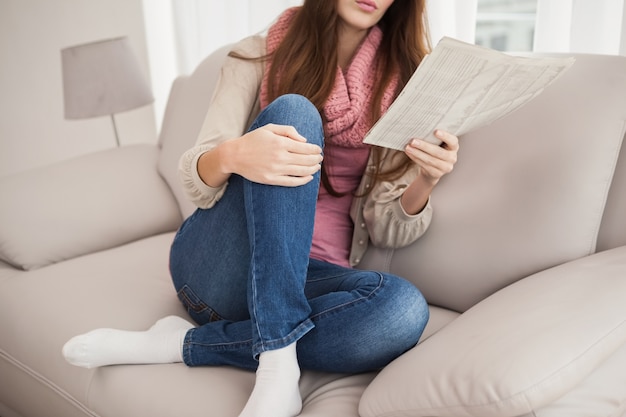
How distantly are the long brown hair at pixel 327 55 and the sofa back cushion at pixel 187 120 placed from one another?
427mm

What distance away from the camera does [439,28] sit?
1.65 meters

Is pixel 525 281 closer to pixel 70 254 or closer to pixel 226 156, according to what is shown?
pixel 226 156

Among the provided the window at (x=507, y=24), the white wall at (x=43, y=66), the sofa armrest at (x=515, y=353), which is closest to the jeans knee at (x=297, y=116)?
the sofa armrest at (x=515, y=353)

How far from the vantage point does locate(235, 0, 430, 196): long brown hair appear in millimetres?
1193

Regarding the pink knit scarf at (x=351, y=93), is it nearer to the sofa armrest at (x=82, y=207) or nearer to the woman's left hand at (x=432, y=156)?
the woman's left hand at (x=432, y=156)

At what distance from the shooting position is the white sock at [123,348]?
1.02 m

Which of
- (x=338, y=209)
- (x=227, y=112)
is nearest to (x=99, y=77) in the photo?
(x=227, y=112)

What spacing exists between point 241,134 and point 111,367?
47cm

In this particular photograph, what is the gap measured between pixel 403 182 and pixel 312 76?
10.5 inches

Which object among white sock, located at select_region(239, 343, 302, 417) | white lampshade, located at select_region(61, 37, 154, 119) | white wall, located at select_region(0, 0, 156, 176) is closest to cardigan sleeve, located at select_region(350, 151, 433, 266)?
white sock, located at select_region(239, 343, 302, 417)

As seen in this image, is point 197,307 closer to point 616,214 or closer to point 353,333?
point 353,333

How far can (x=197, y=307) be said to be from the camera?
1.10 metres

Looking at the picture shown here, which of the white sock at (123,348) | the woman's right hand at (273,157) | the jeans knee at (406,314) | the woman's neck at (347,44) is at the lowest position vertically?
the white sock at (123,348)

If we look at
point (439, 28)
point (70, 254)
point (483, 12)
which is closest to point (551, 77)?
point (439, 28)
